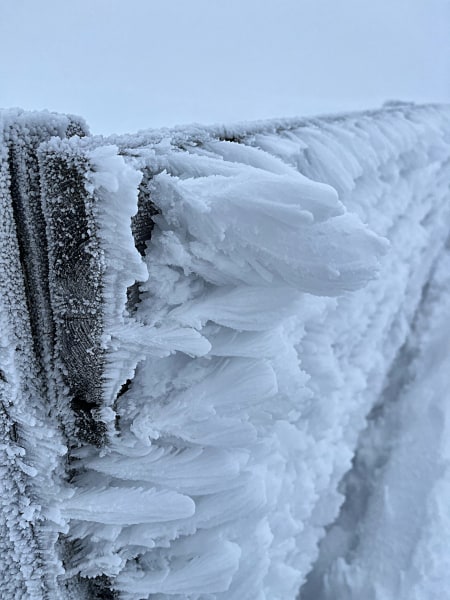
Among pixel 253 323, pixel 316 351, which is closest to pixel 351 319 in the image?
pixel 316 351

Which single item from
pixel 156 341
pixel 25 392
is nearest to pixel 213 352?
pixel 156 341

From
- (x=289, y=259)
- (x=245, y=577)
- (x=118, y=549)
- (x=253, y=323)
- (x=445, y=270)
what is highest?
(x=289, y=259)

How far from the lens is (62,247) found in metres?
0.60

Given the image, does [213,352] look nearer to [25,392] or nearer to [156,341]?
[156,341]

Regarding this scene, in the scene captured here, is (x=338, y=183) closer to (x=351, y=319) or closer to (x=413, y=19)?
(x=351, y=319)

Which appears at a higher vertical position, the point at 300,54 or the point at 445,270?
the point at 300,54

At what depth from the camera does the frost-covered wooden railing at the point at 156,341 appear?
1.96 ft

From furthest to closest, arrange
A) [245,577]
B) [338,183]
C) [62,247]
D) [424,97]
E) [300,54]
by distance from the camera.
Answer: [424,97], [300,54], [338,183], [245,577], [62,247]

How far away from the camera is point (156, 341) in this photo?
647 mm

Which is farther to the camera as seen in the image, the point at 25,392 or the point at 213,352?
the point at 213,352

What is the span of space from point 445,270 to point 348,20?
154 centimetres

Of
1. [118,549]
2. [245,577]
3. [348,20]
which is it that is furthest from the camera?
[348,20]

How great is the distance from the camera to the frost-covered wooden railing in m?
0.60

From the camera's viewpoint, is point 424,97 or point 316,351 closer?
point 316,351
